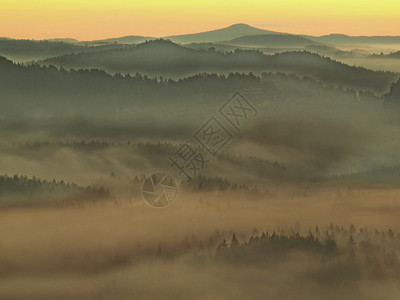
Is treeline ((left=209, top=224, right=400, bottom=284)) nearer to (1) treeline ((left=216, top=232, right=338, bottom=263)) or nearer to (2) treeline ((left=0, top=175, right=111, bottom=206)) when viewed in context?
(1) treeline ((left=216, top=232, right=338, bottom=263))

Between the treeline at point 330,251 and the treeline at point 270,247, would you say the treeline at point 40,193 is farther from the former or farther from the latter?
the treeline at point 270,247

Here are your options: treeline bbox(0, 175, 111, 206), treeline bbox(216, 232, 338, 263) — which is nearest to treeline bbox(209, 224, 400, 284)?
treeline bbox(216, 232, 338, 263)

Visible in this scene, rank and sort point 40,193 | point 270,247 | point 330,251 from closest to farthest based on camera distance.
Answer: point 330,251
point 270,247
point 40,193

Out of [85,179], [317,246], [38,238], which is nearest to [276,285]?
[317,246]

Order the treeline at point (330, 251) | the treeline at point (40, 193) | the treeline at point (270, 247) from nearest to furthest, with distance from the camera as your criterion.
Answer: the treeline at point (330, 251), the treeline at point (270, 247), the treeline at point (40, 193)

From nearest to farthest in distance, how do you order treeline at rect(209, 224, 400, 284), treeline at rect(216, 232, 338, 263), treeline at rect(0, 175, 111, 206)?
treeline at rect(209, 224, 400, 284)
treeline at rect(216, 232, 338, 263)
treeline at rect(0, 175, 111, 206)

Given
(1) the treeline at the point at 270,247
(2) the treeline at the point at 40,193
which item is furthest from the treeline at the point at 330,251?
(2) the treeline at the point at 40,193

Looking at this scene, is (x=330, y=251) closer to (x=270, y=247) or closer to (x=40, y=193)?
(x=270, y=247)

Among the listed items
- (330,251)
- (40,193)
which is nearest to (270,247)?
(330,251)

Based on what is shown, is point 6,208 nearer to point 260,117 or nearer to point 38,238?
point 38,238
